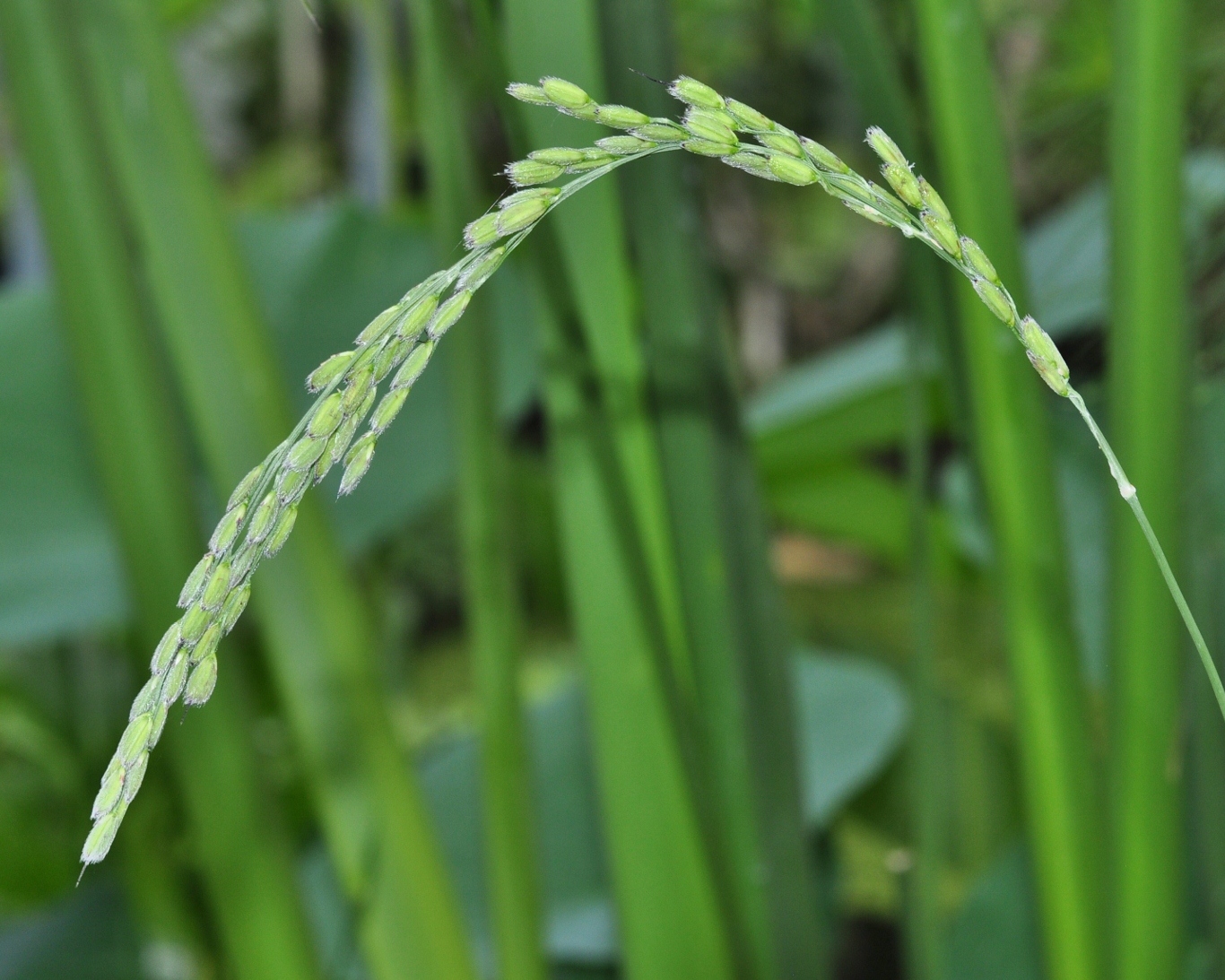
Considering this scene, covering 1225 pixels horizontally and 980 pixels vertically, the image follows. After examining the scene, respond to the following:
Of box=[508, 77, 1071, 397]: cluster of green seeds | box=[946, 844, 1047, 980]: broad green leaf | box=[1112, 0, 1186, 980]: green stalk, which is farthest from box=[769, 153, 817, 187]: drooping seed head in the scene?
box=[946, 844, 1047, 980]: broad green leaf

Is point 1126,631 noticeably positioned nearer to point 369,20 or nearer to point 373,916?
A: point 373,916

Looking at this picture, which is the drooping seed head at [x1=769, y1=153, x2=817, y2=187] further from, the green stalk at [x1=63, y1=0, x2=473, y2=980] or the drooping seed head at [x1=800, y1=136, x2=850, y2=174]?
the green stalk at [x1=63, y1=0, x2=473, y2=980]

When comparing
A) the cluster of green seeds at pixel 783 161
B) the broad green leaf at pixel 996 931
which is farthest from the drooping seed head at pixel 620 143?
the broad green leaf at pixel 996 931

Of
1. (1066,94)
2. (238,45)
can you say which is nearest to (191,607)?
(1066,94)

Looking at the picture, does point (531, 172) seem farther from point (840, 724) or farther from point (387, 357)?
point (840, 724)

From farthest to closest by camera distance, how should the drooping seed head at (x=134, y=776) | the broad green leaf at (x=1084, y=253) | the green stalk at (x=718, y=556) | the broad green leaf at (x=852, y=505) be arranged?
the broad green leaf at (x=852, y=505) < the broad green leaf at (x=1084, y=253) < the green stalk at (x=718, y=556) < the drooping seed head at (x=134, y=776)

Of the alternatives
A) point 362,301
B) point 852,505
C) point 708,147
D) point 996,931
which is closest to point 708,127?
point 708,147

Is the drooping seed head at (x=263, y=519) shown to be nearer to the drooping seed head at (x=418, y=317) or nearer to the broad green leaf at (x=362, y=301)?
the drooping seed head at (x=418, y=317)

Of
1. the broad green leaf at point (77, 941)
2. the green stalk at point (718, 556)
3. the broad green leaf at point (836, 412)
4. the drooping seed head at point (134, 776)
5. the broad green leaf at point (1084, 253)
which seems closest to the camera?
the drooping seed head at point (134, 776)
